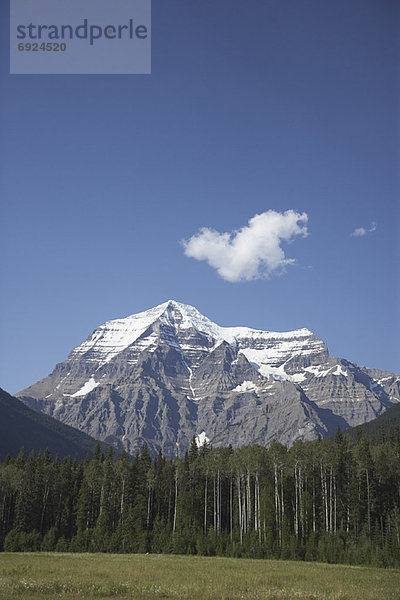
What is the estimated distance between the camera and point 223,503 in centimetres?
10994

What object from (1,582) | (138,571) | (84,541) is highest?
(1,582)

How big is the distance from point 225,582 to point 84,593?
441 inches

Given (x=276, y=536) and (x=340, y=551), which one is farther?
(x=276, y=536)

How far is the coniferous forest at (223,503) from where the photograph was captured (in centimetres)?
7781

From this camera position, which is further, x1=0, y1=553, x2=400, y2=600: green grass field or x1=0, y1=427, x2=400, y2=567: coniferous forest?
x1=0, y1=427, x2=400, y2=567: coniferous forest

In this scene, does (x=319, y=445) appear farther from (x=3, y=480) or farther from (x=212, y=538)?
(x=3, y=480)

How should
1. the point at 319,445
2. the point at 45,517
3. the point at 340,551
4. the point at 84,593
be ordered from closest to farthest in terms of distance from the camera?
the point at 84,593
the point at 340,551
the point at 319,445
the point at 45,517

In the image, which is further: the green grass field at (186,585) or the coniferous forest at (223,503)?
the coniferous forest at (223,503)

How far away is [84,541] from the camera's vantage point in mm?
88875

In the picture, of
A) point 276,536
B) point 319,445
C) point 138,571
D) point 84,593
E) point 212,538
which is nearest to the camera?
point 84,593

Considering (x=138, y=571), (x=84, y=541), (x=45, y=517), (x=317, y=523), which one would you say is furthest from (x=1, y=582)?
(x=45, y=517)

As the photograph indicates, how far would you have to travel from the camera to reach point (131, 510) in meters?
95.5

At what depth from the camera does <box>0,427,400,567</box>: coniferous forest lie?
255 feet

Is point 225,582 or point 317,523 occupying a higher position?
point 225,582
